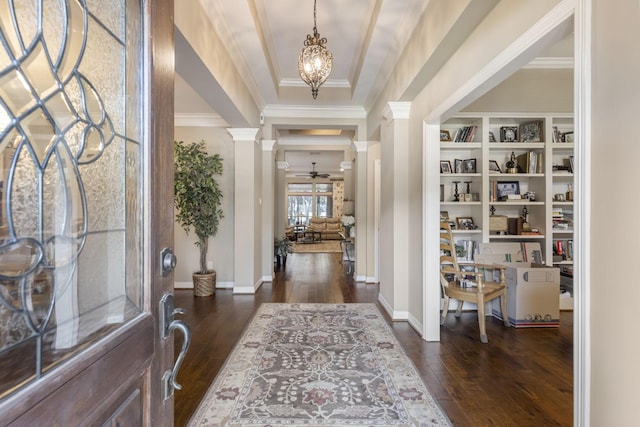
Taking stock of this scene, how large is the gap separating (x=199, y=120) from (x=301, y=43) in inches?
87.4

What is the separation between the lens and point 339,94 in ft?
16.1

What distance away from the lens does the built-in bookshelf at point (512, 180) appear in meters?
3.81

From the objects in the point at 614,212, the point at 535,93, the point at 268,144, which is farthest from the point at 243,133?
the point at 614,212

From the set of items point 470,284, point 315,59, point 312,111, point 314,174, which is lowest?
point 470,284

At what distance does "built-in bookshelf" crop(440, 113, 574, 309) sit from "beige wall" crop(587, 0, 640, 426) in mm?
2689

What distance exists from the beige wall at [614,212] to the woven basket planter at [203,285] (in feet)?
14.6

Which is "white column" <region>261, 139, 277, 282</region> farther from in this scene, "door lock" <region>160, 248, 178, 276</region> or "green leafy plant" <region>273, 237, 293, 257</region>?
"door lock" <region>160, 248, 178, 276</region>

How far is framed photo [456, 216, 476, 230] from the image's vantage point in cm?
397

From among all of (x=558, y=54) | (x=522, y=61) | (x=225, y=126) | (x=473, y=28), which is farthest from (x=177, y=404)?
(x=558, y=54)

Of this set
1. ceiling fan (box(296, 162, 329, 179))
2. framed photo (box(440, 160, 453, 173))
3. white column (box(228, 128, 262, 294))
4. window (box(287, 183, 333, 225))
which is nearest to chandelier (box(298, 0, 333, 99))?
framed photo (box(440, 160, 453, 173))

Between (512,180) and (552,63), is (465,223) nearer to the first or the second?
(512,180)

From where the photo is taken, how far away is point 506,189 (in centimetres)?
399

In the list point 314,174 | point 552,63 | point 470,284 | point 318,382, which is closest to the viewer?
point 318,382

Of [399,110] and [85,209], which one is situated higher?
[399,110]
